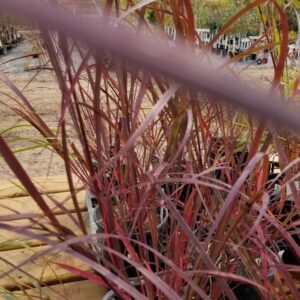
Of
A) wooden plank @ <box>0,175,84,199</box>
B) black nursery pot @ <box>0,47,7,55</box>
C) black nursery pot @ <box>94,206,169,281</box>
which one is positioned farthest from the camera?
black nursery pot @ <box>0,47,7,55</box>

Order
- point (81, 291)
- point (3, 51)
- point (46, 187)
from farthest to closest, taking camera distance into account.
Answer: point (3, 51) < point (46, 187) < point (81, 291)

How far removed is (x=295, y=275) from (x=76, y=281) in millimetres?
334

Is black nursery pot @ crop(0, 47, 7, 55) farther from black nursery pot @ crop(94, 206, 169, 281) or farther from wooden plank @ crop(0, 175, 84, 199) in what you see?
black nursery pot @ crop(94, 206, 169, 281)

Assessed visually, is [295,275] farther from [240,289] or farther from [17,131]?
[17,131]

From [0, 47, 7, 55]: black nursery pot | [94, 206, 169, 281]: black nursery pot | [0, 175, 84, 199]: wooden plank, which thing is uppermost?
[94, 206, 169, 281]: black nursery pot

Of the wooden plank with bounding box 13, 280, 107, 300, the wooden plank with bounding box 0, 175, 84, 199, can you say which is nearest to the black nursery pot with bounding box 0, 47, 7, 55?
the wooden plank with bounding box 0, 175, 84, 199

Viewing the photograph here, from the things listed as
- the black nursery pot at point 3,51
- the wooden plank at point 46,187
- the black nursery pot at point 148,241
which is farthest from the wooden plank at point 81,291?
the black nursery pot at point 3,51

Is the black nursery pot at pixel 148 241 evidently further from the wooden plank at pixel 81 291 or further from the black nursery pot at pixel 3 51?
the black nursery pot at pixel 3 51

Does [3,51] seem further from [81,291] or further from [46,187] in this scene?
[81,291]

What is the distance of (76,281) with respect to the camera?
65 centimetres

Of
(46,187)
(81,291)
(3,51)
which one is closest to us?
(81,291)

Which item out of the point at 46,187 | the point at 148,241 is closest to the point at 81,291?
the point at 148,241

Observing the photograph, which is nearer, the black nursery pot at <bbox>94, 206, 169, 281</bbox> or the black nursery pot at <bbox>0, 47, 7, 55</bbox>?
the black nursery pot at <bbox>94, 206, 169, 281</bbox>

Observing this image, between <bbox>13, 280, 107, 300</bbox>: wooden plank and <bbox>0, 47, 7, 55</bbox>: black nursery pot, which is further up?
<bbox>13, 280, 107, 300</bbox>: wooden plank
